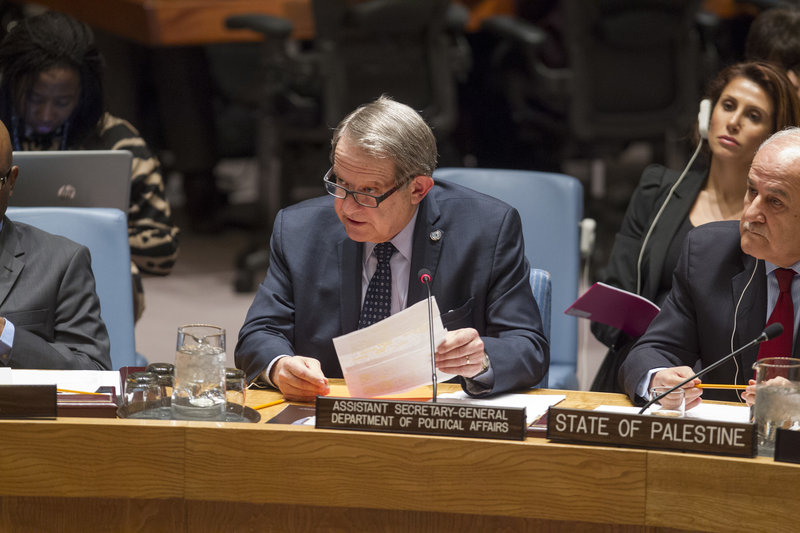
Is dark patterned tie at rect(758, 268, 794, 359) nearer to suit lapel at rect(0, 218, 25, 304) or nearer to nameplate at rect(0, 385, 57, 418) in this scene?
nameplate at rect(0, 385, 57, 418)

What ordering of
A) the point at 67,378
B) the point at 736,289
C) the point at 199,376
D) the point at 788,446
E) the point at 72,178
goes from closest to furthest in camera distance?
the point at 788,446 → the point at 199,376 → the point at 67,378 → the point at 736,289 → the point at 72,178

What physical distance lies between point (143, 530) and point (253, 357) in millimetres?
505

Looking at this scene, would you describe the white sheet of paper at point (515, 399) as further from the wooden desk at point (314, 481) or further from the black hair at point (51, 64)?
the black hair at point (51, 64)

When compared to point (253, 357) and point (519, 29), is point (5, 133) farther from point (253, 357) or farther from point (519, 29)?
point (519, 29)

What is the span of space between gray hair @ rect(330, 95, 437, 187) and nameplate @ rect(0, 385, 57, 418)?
2.62 feet

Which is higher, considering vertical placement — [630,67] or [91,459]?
[630,67]

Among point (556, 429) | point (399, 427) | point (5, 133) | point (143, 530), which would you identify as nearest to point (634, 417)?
point (556, 429)

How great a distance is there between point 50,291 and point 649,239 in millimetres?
1536

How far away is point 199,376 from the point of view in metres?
1.87

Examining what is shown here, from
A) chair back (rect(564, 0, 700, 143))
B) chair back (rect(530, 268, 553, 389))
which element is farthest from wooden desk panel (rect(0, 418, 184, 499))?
chair back (rect(564, 0, 700, 143))

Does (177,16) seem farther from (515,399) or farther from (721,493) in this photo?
(721,493)

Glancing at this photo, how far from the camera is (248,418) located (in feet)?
6.12

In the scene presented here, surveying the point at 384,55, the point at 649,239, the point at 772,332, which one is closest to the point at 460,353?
the point at 772,332

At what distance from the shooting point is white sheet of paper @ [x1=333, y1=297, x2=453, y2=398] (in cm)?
189
